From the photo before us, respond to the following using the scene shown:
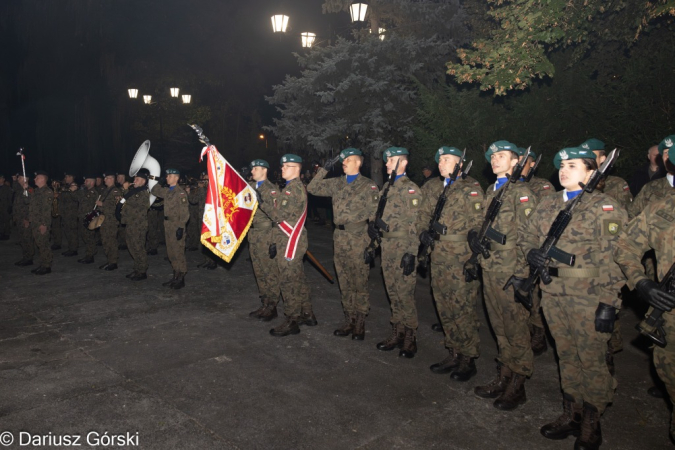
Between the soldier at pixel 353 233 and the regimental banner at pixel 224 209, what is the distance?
49.6 inches

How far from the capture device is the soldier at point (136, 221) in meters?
9.70

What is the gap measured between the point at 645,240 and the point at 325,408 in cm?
296

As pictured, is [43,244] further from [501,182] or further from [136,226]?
[501,182]

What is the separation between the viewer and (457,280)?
5.02 meters

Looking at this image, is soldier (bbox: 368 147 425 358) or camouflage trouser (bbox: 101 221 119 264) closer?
soldier (bbox: 368 147 425 358)

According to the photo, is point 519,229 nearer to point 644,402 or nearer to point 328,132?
point 644,402

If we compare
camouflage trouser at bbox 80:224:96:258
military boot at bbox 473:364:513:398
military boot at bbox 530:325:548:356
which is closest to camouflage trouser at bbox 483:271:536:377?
military boot at bbox 473:364:513:398

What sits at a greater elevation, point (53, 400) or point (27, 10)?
point (27, 10)

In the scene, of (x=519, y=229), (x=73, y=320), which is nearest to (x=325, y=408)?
(x=519, y=229)

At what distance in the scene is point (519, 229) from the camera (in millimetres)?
4246

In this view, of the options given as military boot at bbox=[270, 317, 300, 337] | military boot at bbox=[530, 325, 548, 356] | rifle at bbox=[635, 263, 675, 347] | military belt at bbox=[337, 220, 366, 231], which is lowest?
military boot at bbox=[530, 325, 548, 356]

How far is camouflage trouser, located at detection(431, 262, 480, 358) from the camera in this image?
16.4ft

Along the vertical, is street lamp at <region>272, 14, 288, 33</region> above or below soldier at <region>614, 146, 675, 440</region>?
above

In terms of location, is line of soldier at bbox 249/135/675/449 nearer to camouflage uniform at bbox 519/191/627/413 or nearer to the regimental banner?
camouflage uniform at bbox 519/191/627/413
